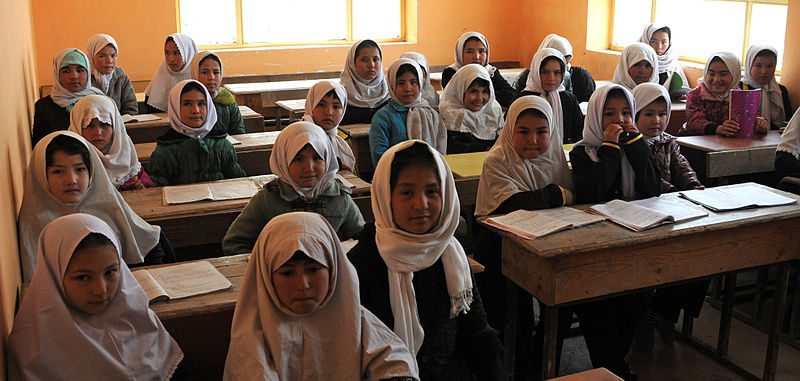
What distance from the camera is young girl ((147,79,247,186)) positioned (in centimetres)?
405

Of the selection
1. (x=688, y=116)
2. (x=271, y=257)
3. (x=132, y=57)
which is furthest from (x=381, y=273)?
(x=132, y=57)

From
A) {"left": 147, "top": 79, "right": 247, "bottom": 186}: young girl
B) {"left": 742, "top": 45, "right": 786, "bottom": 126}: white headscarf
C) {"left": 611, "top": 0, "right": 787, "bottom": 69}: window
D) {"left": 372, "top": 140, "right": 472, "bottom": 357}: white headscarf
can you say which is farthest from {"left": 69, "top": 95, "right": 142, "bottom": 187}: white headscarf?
{"left": 611, "top": 0, "right": 787, "bottom": 69}: window

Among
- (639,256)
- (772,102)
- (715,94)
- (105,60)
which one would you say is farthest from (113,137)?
(772,102)

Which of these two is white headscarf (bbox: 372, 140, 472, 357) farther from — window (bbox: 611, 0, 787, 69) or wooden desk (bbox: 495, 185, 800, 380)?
window (bbox: 611, 0, 787, 69)

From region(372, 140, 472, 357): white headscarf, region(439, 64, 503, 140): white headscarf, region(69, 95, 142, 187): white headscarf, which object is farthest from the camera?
region(439, 64, 503, 140): white headscarf

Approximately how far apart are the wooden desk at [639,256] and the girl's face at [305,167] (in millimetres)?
762

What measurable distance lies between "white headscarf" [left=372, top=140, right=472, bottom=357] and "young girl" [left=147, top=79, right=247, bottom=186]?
6.84 feet

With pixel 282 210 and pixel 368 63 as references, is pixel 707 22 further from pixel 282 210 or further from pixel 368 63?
pixel 282 210

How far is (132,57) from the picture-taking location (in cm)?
789

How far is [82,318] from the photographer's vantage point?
1925mm

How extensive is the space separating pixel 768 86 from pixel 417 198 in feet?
12.9

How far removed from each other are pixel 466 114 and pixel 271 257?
3091 mm

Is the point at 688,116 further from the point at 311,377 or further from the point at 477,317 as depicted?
the point at 311,377

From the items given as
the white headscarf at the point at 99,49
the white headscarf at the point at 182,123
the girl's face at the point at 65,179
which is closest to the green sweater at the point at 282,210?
the girl's face at the point at 65,179
